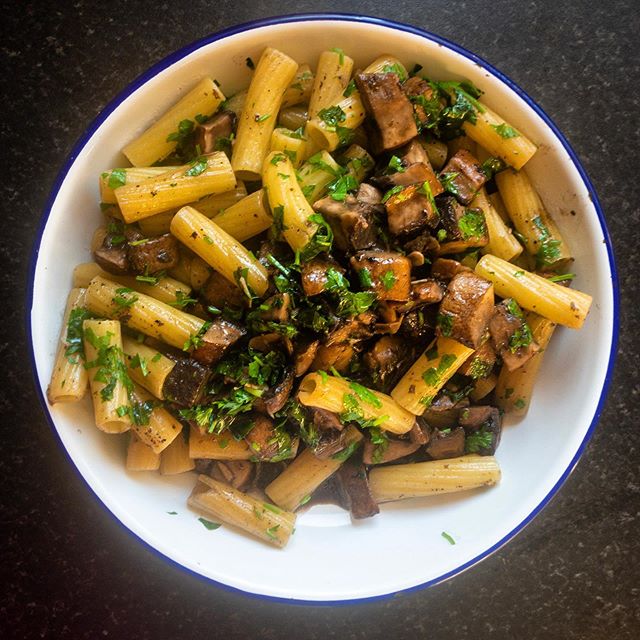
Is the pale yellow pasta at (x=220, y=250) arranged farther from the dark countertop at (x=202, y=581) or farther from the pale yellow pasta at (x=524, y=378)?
the pale yellow pasta at (x=524, y=378)

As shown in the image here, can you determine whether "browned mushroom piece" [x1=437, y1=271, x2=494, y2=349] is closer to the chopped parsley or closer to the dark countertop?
the chopped parsley

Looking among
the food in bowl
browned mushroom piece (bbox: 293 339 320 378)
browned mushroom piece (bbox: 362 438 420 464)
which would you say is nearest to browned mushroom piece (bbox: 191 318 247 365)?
the food in bowl

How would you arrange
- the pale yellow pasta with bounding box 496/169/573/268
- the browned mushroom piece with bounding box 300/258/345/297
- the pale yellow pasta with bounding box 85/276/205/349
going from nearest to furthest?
the browned mushroom piece with bounding box 300/258/345/297 → the pale yellow pasta with bounding box 85/276/205/349 → the pale yellow pasta with bounding box 496/169/573/268

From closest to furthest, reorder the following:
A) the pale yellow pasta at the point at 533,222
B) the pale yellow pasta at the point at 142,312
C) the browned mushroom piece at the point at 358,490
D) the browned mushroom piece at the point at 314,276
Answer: the browned mushroom piece at the point at 314,276 → the pale yellow pasta at the point at 142,312 → the pale yellow pasta at the point at 533,222 → the browned mushroom piece at the point at 358,490

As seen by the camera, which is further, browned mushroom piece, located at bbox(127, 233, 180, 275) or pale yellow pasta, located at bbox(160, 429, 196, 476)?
pale yellow pasta, located at bbox(160, 429, 196, 476)

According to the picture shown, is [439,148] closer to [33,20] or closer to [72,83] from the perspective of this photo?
[72,83]

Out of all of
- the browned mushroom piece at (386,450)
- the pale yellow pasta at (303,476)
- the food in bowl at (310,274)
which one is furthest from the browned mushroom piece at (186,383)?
the browned mushroom piece at (386,450)
